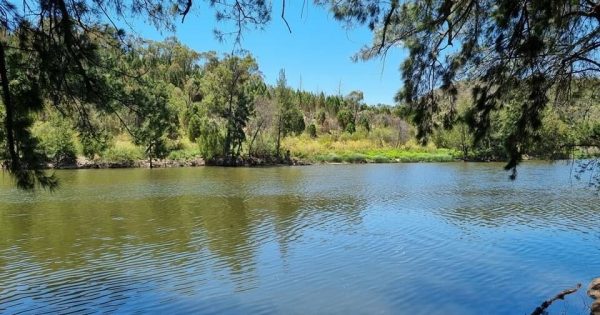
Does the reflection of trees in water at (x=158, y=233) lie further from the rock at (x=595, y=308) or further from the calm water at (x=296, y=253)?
the rock at (x=595, y=308)

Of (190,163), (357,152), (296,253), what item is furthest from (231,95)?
(296,253)

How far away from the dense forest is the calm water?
2.08 meters

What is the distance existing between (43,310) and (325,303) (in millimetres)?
3905

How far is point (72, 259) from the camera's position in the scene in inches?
390

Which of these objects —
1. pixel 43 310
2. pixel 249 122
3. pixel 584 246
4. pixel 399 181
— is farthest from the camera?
pixel 249 122

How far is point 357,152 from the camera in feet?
173

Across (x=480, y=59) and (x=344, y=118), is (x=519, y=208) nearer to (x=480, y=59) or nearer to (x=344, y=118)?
(x=480, y=59)

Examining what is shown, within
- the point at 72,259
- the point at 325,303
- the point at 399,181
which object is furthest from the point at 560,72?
the point at 399,181

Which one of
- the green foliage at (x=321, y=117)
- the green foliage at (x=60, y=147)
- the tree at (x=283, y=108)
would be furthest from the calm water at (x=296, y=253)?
the green foliage at (x=321, y=117)

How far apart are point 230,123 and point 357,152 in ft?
53.1

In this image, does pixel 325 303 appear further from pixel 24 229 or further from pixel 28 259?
pixel 24 229

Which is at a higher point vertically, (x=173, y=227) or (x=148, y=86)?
(x=148, y=86)

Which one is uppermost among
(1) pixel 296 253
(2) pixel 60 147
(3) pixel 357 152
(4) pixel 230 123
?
(4) pixel 230 123

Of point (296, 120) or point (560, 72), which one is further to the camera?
point (296, 120)
